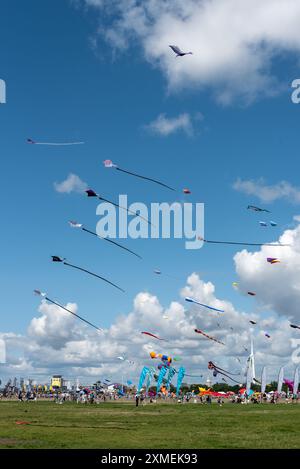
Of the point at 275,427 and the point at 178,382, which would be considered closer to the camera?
the point at 275,427

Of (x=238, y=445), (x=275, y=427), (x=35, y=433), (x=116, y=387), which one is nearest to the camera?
(x=238, y=445)

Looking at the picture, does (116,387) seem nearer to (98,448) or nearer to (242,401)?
(242,401)

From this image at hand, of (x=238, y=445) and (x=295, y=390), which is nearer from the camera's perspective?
(x=238, y=445)

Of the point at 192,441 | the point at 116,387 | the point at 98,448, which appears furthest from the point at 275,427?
the point at 116,387

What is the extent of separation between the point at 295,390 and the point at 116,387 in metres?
54.6

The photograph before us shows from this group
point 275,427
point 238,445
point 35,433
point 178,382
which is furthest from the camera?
point 178,382

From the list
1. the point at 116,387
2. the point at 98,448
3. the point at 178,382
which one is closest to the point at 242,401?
the point at 178,382

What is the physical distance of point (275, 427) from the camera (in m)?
40.1

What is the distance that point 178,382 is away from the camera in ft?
379
